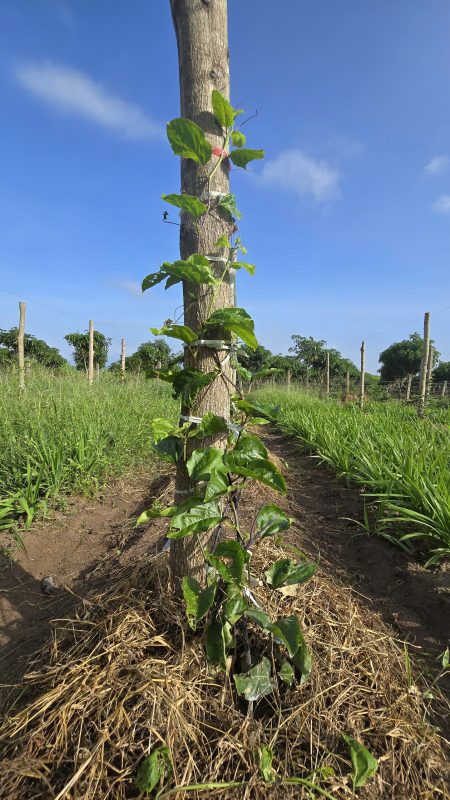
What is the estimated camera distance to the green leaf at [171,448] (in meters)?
1.16

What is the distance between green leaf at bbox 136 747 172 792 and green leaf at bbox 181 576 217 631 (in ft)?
0.86

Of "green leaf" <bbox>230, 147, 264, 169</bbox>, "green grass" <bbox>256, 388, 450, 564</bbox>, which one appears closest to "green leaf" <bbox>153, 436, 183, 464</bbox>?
"green leaf" <bbox>230, 147, 264, 169</bbox>

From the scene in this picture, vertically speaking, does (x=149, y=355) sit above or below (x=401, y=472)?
above

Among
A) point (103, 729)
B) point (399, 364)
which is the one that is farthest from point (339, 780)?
point (399, 364)

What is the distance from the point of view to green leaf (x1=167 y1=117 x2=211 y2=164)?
1062 millimetres

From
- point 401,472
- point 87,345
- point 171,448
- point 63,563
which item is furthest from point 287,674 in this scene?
point 87,345

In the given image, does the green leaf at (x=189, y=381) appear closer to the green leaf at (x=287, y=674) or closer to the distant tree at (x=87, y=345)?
the green leaf at (x=287, y=674)

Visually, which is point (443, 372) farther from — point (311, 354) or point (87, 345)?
point (87, 345)

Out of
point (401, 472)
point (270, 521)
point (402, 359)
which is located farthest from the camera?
point (402, 359)

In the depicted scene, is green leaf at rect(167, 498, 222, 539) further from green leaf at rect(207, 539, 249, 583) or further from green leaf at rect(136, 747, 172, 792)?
green leaf at rect(136, 747, 172, 792)

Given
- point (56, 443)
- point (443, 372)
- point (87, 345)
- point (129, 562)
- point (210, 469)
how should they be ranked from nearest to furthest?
point (210, 469), point (129, 562), point (56, 443), point (87, 345), point (443, 372)

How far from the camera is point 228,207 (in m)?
1.19

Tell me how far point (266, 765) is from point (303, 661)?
0.79ft

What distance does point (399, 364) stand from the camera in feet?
104
